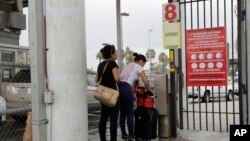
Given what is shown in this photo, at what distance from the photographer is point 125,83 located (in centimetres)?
626

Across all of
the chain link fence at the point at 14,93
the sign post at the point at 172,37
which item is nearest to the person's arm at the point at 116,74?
the sign post at the point at 172,37

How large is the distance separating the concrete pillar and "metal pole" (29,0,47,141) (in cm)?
7

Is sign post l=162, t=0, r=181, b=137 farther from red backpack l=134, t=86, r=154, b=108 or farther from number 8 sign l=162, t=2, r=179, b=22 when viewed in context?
red backpack l=134, t=86, r=154, b=108

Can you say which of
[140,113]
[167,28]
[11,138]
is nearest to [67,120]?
[140,113]

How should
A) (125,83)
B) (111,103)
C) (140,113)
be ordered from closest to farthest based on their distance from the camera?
(111,103) → (125,83) → (140,113)

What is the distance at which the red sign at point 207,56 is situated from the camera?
6973 mm

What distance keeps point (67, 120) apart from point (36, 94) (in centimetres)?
39

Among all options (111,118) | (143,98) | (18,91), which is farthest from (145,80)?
(18,91)

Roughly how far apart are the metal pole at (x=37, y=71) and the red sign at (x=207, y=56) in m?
4.07

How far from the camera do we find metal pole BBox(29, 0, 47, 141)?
3.63 meters

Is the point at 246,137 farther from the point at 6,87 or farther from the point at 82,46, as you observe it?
→ the point at 6,87

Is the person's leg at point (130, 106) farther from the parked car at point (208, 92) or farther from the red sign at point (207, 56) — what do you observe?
the parked car at point (208, 92)

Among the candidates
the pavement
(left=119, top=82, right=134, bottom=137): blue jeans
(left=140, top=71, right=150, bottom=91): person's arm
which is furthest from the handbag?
the pavement

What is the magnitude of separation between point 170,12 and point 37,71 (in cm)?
394
